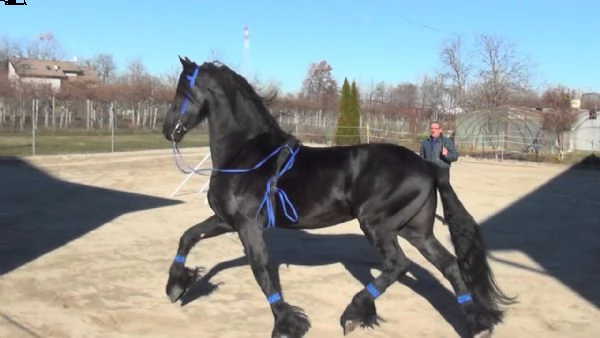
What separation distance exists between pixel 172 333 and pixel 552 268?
15.6 feet

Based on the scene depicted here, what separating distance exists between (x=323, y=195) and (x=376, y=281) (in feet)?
2.65

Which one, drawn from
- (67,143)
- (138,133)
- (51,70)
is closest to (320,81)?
(51,70)

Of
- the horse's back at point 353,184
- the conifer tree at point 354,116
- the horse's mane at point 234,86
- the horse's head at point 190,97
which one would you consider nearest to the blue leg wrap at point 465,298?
the horse's back at point 353,184

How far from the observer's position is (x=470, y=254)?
4.59 m

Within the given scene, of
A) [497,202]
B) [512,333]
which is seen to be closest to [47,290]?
[512,333]

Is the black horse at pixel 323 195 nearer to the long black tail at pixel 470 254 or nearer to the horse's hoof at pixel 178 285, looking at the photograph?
the long black tail at pixel 470 254

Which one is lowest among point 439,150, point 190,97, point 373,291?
point 373,291

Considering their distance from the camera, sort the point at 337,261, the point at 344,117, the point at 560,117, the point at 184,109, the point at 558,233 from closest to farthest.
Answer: the point at 184,109
the point at 337,261
the point at 558,233
the point at 560,117
the point at 344,117

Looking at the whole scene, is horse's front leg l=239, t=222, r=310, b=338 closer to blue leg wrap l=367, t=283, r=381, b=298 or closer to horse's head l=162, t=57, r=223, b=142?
blue leg wrap l=367, t=283, r=381, b=298

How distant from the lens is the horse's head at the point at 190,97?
4.76 m

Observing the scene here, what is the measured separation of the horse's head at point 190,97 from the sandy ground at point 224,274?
5.23 feet

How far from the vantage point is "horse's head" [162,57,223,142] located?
4758 mm

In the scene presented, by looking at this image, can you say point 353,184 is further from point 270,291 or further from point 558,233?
point 558,233

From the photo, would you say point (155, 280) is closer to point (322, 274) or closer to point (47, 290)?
point (47, 290)
